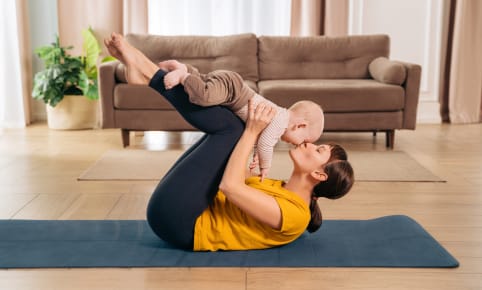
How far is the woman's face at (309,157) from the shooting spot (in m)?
2.27

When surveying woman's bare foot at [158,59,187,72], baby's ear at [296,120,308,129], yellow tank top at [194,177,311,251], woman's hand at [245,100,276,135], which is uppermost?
woman's bare foot at [158,59,187,72]

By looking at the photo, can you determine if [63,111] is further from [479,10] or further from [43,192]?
[479,10]

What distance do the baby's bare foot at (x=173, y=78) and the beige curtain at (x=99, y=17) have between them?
3692mm

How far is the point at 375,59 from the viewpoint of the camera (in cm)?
520

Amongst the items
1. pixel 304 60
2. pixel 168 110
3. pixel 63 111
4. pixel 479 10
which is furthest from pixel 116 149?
pixel 479 10

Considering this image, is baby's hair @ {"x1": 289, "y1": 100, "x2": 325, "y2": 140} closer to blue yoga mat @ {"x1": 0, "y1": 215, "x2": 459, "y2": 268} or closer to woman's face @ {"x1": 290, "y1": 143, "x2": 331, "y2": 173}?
woman's face @ {"x1": 290, "y1": 143, "x2": 331, "y2": 173}

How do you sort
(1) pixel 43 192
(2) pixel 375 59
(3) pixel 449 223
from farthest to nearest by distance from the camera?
1. (2) pixel 375 59
2. (1) pixel 43 192
3. (3) pixel 449 223

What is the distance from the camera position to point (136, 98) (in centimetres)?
460

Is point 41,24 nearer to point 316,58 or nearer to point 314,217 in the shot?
point 316,58

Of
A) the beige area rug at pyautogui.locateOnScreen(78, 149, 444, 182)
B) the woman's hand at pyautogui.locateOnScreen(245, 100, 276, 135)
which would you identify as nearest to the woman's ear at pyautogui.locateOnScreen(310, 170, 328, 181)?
the woman's hand at pyautogui.locateOnScreen(245, 100, 276, 135)

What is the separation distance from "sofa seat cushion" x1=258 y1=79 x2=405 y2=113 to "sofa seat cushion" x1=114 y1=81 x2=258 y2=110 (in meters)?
0.76

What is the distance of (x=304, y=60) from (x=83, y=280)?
3.47m

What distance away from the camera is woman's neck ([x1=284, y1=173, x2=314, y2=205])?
2.31 metres

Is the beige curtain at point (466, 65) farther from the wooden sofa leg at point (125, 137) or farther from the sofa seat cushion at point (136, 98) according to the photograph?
the wooden sofa leg at point (125, 137)
